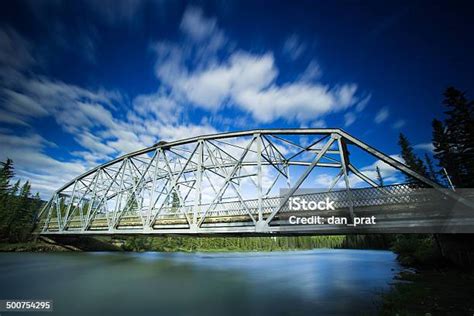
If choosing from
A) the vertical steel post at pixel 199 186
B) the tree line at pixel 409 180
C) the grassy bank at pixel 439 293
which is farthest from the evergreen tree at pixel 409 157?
the vertical steel post at pixel 199 186

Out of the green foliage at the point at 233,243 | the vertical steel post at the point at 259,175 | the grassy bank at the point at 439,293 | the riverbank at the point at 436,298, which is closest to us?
the riverbank at the point at 436,298

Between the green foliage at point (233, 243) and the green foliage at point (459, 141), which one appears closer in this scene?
the green foliage at point (459, 141)

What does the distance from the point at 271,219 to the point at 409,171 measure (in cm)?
804

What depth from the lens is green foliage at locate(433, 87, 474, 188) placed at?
2612 cm

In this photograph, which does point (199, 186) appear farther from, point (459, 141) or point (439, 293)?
point (459, 141)

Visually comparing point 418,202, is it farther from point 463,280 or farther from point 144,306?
point 144,306

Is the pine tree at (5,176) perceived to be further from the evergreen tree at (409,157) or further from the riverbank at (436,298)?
the evergreen tree at (409,157)

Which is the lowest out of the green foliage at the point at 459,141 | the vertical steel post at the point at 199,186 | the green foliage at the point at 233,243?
the green foliage at the point at 233,243

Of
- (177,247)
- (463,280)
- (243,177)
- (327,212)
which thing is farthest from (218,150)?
(177,247)

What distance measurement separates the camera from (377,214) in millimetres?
11344

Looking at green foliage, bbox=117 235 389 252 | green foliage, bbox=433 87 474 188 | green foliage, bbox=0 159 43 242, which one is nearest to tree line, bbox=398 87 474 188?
green foliage, bbox=433 87 474 188

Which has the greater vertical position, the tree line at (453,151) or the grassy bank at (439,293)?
the tree line at (453,151)

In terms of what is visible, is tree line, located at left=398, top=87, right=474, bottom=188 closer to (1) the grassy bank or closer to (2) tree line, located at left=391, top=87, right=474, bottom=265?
(2) tree line, located at left=391, top=87, right=474, bottom=265

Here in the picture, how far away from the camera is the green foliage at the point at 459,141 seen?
26.1 m
